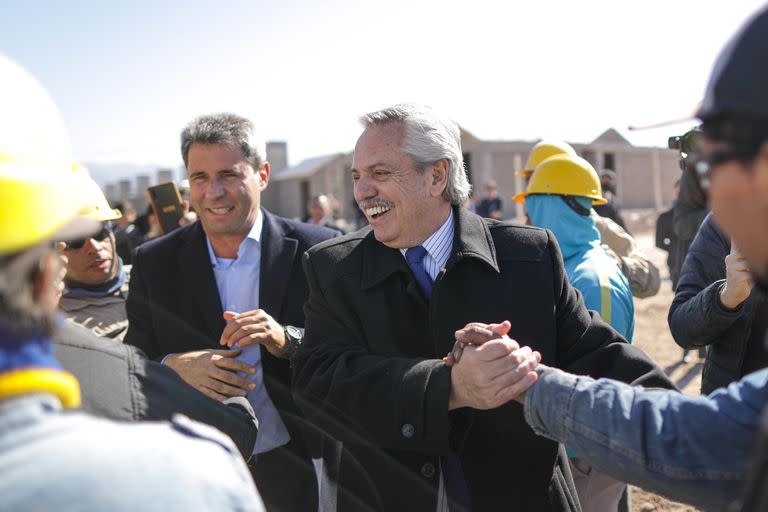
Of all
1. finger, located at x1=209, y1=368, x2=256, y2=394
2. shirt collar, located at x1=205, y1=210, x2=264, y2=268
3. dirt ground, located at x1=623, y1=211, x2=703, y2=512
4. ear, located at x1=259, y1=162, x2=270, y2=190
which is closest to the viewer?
finger, located at x1=209, y1=368, x2=256, y2=394

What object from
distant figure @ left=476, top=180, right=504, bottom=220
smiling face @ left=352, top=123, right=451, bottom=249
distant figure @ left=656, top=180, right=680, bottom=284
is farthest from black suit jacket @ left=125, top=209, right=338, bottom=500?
distant figure @ left=476, top=180, right=504, bottom=220

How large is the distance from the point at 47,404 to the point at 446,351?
5.18 ft

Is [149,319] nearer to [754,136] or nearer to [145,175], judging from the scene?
[754,136]

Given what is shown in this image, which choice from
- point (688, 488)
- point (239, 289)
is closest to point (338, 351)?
point (239, 289)

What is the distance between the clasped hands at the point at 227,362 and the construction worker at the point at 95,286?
110 cm

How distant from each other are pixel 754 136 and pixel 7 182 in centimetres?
122

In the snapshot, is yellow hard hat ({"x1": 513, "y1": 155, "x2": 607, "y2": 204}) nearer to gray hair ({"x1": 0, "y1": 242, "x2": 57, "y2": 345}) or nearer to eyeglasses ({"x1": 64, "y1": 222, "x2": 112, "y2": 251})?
eyeglasses ({"x1": 64, "y1": 222, "x2": 112, "y2": 251})

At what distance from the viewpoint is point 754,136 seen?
1.11m

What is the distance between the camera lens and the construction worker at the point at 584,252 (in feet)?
10.2

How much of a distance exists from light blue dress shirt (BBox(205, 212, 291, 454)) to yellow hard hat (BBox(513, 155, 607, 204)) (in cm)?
156

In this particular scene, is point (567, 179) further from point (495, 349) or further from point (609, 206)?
point (609, 206)

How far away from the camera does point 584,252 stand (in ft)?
11.4

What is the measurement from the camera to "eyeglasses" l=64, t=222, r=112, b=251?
3.59 metres

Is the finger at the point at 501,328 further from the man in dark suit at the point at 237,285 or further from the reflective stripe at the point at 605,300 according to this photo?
the reflective stripe at the point at 605,300
